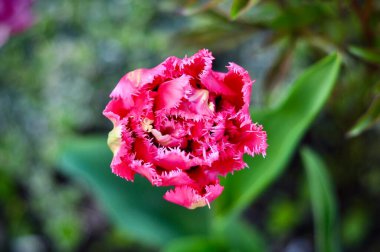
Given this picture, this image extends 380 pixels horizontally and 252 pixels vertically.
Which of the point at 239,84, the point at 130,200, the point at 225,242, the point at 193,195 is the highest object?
the point at 130,200

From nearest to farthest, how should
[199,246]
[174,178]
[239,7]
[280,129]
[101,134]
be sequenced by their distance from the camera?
[174,178] < [239,7] < [280,129] < [199,246] < [101,134]

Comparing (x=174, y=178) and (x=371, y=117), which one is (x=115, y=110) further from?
(x=371, y=117)

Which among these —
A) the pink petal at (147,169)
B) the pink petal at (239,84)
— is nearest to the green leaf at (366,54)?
the pink petal at (239,84)

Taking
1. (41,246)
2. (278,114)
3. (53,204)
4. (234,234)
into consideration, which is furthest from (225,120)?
(41,246)

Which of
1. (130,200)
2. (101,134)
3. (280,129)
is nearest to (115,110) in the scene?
(280,129)

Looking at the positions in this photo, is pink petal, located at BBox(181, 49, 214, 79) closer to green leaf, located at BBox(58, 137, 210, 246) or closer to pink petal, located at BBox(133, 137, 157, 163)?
pink petal, located at BBox(133, 137, 157, 163)

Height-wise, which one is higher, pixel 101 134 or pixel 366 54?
pixel 101 134

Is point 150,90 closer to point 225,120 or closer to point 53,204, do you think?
point 225,120

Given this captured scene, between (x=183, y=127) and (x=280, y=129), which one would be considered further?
(x=280, y=129)

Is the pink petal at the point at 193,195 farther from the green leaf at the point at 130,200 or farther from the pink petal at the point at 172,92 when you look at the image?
the green leaf at the point at 130,200
